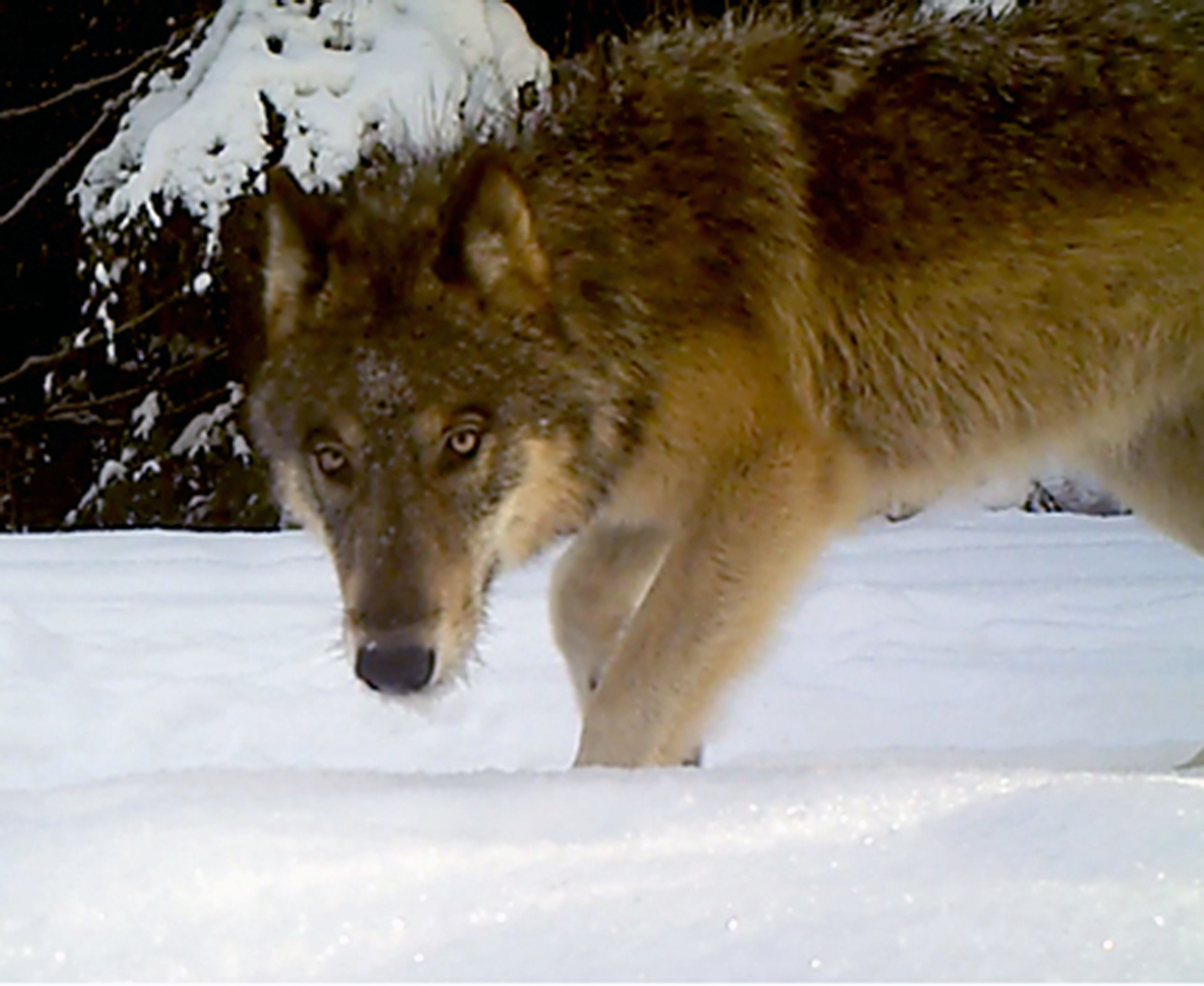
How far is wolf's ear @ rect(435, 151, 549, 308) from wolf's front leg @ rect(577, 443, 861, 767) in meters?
0.54

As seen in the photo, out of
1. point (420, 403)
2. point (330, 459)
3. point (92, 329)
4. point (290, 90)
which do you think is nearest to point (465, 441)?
point (420, 403)

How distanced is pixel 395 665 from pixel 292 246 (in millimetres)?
863

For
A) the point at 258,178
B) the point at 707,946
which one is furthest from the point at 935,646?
the point at 258,178

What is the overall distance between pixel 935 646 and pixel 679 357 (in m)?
1.72

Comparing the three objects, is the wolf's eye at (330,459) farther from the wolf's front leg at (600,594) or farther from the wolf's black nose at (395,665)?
the wolf's front leg at (600,594)

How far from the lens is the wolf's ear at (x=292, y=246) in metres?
2.75

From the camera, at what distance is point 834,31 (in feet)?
10.6

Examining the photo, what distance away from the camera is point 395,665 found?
7.93ft

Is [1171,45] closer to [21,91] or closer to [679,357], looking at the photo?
[679,357]

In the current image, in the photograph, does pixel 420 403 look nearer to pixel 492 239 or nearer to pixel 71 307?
pixel 492 239

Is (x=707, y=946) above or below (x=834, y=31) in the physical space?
below

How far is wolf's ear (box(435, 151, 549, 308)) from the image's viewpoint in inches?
104

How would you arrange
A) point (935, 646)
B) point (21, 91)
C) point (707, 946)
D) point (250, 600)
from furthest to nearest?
point (21, 91) → point (250, 600) → point (935, 646) → point (707, 946)

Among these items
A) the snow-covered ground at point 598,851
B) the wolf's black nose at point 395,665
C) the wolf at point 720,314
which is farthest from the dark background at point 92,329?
the wolf's black nose at point 395,665
